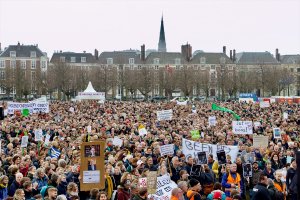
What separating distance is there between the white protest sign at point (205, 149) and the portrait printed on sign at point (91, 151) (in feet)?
13.9

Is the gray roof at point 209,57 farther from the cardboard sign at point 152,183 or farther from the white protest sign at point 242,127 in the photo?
the cardboard sign at point 152,183

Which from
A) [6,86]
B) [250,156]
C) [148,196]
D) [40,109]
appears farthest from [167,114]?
[6,86]

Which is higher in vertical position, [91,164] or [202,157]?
[91,164]

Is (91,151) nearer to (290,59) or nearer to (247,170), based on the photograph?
(247,170)

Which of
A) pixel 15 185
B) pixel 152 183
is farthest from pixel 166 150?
pixel 15 185

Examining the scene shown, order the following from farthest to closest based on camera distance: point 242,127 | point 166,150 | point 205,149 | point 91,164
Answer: point 242,127, point 205,149, point 166,150, point 91,164

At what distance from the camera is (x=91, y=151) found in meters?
11.2

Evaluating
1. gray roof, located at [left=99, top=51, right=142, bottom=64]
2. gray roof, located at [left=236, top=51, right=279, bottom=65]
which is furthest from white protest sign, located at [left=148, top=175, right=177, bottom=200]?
gray roof, located at [left=236, top=51, right=279, bottom=65]

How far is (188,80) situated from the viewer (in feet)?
272

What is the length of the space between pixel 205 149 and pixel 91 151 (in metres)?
4.90

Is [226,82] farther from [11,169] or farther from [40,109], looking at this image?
[11,169]

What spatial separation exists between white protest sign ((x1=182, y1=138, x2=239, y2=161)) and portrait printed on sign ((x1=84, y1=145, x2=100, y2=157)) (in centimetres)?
424

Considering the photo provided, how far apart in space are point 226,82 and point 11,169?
237 ft

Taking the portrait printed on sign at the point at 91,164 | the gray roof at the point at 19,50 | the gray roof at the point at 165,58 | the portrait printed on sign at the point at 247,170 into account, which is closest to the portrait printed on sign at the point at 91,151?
the portrait printed on sign at the point at 91,164
